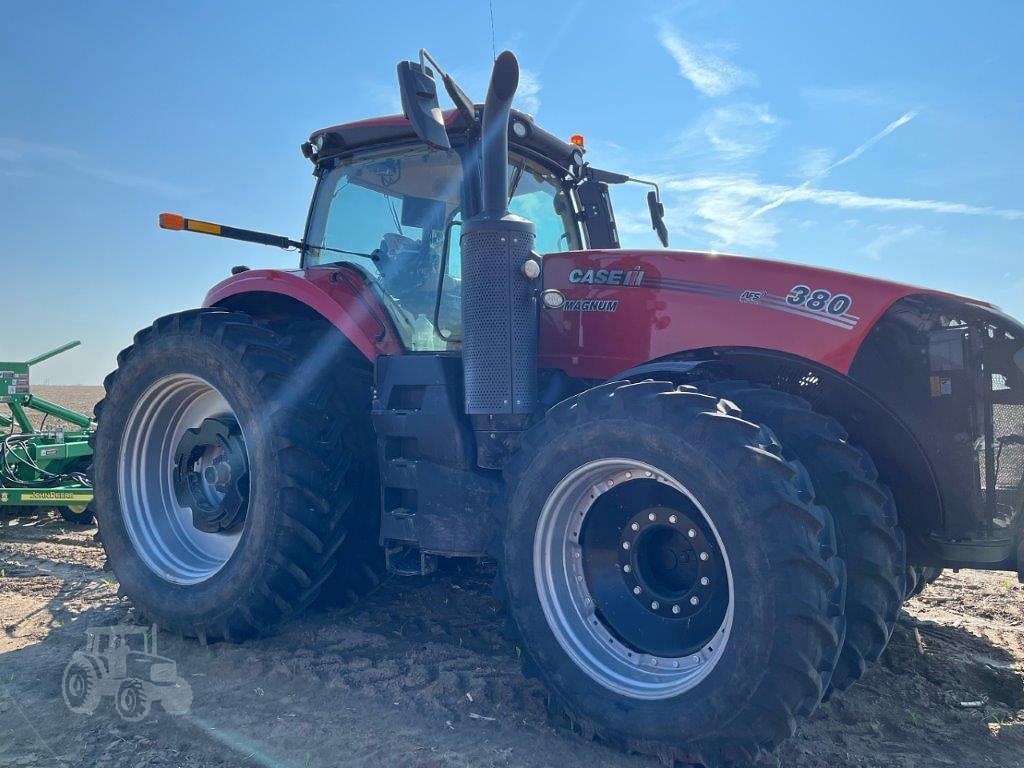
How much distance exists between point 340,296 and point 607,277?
4.65 feet

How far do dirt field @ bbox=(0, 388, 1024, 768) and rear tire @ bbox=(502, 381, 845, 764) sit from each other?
0.24 metres

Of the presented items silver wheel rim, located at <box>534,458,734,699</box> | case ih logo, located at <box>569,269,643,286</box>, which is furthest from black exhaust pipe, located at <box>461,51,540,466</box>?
silver wheel rim, located at <box>534,458,734,699</box>

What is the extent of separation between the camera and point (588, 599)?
3.02m

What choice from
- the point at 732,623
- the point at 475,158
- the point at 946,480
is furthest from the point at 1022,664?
the point at 475,158

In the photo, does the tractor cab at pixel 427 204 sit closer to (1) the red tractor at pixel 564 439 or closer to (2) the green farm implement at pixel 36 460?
(1) the red tractor at pixel 564 439

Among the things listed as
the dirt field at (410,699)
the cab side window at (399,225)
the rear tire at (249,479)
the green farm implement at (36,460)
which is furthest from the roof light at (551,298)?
the green farm implement at (36,460)

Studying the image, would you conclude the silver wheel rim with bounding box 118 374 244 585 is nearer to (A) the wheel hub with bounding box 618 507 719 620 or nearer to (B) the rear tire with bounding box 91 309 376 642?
(B) the rear tire with bounding box 91 309 376 642

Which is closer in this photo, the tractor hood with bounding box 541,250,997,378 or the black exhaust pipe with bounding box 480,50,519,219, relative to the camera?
the tractor hood with bounding box 541,250,997,378

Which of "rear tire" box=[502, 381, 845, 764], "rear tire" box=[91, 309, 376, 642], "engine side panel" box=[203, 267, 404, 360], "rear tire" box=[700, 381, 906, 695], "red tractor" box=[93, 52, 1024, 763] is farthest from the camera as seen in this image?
"engine side panel" box=[203, 267, 404, 360]

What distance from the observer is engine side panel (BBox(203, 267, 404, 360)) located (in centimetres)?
390

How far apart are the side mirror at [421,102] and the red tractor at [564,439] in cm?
1

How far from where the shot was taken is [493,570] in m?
4.70

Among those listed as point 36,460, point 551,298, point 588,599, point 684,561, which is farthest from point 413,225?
point 36,460

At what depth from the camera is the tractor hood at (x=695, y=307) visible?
292 cm
